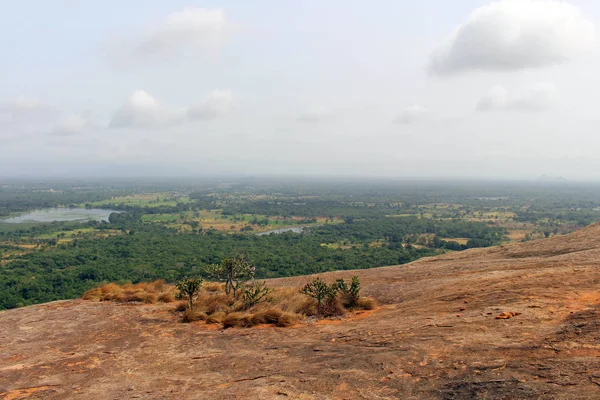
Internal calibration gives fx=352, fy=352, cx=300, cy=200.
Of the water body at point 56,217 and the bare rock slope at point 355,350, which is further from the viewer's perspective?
the water body at point 56,217

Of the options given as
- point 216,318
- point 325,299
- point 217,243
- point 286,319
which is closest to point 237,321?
point 216,318

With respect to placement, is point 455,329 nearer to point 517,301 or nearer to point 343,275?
point 517,301

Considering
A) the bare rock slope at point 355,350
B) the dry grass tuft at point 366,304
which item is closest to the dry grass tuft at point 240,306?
the dry grass tuft at point 366,304

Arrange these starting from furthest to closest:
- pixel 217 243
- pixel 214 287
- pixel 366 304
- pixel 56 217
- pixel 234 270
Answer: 1. pixel 56 217
2. pixel 217 243
3. pixel 214 287
4. pixel 234 270
5. pixel 366 304

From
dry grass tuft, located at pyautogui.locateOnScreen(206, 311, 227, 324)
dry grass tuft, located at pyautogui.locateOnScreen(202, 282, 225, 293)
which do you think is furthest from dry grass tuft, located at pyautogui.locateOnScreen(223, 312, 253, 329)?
dry grass tuft, located at pyautogui.locateOnScreen(202, 282, 225, 293)

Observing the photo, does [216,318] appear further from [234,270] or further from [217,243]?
[217,243]

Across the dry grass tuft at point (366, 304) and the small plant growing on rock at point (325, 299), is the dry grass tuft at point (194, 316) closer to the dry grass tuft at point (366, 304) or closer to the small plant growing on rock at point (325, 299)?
the small plant growing on rock at point (325, 299)

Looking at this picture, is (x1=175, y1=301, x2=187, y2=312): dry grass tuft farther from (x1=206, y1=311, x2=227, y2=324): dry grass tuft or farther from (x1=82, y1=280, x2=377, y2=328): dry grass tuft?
(x1=206, y1=311, x2=227, y2=324): dry grass tuft

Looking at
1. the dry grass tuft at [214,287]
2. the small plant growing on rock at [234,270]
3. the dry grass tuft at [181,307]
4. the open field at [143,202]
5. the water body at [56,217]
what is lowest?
the water body at [56,217]

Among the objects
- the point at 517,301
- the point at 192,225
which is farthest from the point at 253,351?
the point at 192,225
